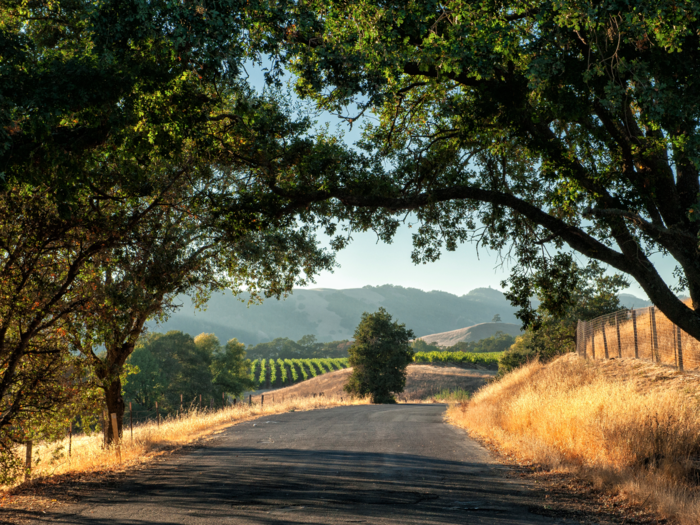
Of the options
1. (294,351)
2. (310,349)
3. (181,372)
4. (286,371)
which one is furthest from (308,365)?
(181,372)

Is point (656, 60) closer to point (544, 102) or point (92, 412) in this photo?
point (544, 102)

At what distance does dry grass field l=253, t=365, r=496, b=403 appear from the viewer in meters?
60.6

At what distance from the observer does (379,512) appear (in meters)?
6.23

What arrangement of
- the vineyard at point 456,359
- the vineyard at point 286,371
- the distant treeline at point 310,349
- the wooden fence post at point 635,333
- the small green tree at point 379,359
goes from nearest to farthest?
the wooden fence post at point 635,333, the small green tree at point 379,359, the vineyard at point 456,359, the vineyard at point 286,371, the distant treeline at point 310,349

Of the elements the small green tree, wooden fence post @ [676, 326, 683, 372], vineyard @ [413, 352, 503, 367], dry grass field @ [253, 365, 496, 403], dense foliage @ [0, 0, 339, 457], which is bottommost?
dry grass field @ [253, 365, 496, 403]

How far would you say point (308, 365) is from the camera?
116875 mm

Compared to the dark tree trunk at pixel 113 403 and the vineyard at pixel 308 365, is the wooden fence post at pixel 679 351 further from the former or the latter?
the vineyard at pixel 308 365

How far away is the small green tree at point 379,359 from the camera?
141ft

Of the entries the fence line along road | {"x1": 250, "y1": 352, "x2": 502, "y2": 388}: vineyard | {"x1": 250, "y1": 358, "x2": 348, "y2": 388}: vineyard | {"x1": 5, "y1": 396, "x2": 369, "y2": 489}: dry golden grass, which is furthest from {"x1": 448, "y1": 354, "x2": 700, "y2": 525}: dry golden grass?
{"x1": 250, "y1": 358, "x2": 348, "y2": 388}: vineyard

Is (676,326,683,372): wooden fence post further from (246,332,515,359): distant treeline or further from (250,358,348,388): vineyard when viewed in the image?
(246,332,515,359): distant treeline

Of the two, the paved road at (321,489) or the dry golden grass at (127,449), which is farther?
the dry golden grass at (127,449)

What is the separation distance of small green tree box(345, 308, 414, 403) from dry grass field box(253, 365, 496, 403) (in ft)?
44.9

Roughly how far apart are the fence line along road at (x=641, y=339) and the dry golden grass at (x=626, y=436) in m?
0.75

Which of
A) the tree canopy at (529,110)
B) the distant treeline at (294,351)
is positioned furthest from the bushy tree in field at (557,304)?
the distant treeline at (294,351)
